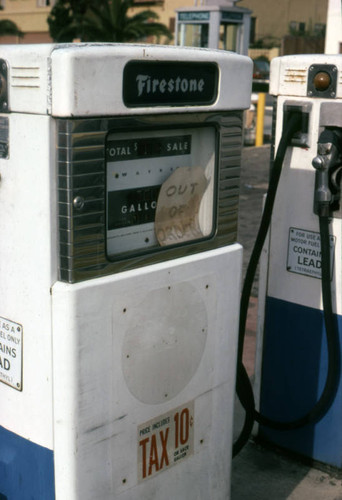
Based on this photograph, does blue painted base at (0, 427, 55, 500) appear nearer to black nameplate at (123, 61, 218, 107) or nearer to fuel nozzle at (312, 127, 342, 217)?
black nameplate at (123, 61, 218, 107)

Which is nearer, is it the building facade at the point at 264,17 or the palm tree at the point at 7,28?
the palm tree at the point at 7,28

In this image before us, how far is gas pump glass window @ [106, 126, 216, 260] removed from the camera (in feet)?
7.05

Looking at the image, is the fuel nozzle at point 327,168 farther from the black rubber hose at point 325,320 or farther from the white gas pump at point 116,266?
the white gas pump at point 116,266

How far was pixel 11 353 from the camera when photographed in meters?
2.17

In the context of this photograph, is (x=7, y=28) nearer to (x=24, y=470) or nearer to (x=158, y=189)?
(x=158, y=189)

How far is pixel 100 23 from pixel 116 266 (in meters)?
30.4

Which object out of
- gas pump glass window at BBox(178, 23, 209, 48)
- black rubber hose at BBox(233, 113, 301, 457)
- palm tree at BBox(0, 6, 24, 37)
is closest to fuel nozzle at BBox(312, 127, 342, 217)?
black rubber hose at BBox(233, 113, 301, 457)

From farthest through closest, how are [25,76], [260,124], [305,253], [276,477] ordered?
[260,124] < [276,477] < [305,253] < [25,76]

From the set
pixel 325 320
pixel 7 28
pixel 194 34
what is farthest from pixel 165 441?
pixel 7 28

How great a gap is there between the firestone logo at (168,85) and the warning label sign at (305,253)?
3.76ft

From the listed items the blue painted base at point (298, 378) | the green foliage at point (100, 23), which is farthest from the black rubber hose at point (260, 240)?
the green foliage at point (100, 23)

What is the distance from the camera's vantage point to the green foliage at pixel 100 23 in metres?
30.6

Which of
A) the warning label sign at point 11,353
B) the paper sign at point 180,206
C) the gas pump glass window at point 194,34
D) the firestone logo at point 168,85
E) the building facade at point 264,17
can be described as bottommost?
the warning label sign at point 11,353

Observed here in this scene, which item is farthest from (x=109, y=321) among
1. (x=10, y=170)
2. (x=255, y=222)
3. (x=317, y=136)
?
(x=255, y=222)
